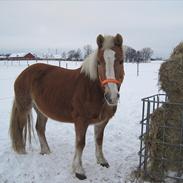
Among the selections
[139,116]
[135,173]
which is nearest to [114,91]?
[135,173]

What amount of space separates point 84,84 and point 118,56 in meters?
0.76

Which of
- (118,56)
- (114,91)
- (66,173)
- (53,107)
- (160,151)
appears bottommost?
(66,173)

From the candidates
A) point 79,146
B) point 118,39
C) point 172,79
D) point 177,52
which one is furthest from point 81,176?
point 177,52

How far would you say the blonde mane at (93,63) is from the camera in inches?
149

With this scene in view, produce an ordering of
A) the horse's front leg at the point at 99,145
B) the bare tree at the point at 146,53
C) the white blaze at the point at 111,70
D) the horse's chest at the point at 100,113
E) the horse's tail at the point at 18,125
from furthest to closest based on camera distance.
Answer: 1. the bare tree at the point at 146,53
2. the horse's tail at the point at 18,125
3. the horse's front leg at the point at 99,145
4. the horse's chest at the point at 100,113
5. the white blaze at the point at 111,70

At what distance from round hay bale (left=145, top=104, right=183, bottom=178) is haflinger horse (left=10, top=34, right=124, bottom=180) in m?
0.72

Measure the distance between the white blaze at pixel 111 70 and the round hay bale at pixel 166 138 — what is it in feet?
2.62

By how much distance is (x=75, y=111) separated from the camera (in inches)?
169

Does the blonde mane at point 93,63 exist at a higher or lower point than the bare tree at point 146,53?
lower

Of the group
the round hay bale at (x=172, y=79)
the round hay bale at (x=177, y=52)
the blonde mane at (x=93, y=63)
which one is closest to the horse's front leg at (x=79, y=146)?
the blonde mane at (x=93, y=63)

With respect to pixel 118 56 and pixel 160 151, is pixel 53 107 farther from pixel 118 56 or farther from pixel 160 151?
pixel 160 151

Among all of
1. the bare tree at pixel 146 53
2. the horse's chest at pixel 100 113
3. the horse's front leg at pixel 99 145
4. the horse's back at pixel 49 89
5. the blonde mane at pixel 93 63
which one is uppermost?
the bare tree at pixel 146 53

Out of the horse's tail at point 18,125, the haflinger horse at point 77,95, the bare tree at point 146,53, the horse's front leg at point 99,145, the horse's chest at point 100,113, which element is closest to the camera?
the haflinger horse at point 77,95

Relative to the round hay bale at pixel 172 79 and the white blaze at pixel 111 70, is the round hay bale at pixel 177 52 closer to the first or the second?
the round hay bale at pixel 172 79
